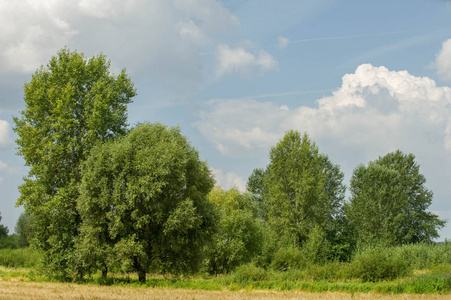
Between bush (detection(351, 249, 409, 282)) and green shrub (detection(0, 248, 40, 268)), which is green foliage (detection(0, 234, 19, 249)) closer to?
green shrub (detection(0, 248, 40, 268))

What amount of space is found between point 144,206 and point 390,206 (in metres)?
47.7

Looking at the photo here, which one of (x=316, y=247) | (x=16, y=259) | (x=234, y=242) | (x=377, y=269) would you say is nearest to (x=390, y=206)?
(x=316, y=247)

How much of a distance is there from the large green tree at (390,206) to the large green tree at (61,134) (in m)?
44.0

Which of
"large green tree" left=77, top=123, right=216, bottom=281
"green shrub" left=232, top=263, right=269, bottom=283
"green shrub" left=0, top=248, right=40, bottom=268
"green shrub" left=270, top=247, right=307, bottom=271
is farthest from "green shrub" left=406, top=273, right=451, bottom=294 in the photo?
"green shrub" left=0, top=248, right=40, bottom=268

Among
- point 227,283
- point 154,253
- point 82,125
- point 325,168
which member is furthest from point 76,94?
point 325,168

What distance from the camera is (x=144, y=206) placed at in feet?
100.0

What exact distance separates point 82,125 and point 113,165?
24.6 feet

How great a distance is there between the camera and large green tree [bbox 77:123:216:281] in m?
30.0

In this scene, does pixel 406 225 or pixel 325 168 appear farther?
pixel 325 168

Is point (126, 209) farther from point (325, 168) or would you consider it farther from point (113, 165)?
point (325, 168)

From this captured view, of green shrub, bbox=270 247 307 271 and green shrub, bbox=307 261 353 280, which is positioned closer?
green shrub, bbox=307 261 353 280

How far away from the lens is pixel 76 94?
36281 mm

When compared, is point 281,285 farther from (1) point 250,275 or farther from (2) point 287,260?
(2) point 287,260

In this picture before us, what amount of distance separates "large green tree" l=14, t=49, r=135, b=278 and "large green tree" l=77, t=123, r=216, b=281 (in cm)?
244
